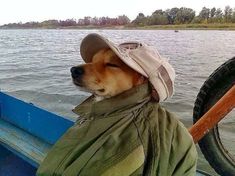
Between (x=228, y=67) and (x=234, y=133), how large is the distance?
3.67 metres

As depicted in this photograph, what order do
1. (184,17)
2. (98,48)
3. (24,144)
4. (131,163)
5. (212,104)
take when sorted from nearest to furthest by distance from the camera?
(131,163), (98,48), (212,104), (24,144), (184,17)

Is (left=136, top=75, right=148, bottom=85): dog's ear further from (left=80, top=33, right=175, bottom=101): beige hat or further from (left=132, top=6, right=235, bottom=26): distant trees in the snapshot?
(left=132, top=6, right=235, bottom=26): distant trees

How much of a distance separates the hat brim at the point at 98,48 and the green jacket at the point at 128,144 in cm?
10

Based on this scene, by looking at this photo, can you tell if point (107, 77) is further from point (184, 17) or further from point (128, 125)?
Result: point (184, 17)

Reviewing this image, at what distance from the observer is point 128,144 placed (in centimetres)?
133

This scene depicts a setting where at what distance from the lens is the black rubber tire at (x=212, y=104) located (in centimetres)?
254

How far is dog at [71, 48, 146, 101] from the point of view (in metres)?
1.38

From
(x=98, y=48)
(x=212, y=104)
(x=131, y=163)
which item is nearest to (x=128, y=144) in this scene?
(x=131, y=163)

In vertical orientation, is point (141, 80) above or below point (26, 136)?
above

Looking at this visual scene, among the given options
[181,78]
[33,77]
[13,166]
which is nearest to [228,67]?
[13,166]

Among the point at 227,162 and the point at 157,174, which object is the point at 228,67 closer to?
the point at 227,162

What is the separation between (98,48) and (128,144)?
1.53ft

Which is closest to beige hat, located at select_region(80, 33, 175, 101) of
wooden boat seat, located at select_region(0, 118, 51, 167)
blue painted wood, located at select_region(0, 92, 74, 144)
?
blue painted wood, located at select_region(0, 92, 74, 144)

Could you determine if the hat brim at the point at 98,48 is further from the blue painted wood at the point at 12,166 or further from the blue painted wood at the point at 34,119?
the blue painted wood at the point at 12,166
